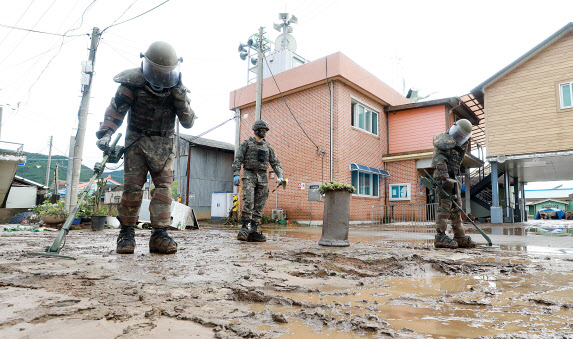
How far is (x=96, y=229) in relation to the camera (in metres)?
7.87

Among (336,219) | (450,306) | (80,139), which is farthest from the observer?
(80,139)

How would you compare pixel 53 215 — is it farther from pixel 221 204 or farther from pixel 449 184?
pixel 449 184

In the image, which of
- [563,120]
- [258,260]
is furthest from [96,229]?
[563,120]

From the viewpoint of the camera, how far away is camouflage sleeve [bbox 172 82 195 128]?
3.64m

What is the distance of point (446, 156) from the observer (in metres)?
5.02

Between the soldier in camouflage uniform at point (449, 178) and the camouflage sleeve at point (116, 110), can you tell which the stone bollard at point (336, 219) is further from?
the camouflage sleeve at point (116, 110)

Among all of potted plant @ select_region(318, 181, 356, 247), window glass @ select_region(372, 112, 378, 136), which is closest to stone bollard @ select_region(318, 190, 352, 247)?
potted plant @ select_region(318, 181, 356, 247)

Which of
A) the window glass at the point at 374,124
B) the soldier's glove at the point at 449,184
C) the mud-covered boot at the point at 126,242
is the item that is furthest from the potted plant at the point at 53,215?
the window glass at the point at 374,124

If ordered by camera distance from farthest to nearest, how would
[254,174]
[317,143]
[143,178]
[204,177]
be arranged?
[204,177]
[317,143]
[254,174]
[143,178]

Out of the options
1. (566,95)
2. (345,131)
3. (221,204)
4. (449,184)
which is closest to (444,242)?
(449,184)

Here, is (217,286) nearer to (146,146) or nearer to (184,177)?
(146,146)

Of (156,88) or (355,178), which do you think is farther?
(355,178)

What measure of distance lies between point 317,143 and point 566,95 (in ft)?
28.8

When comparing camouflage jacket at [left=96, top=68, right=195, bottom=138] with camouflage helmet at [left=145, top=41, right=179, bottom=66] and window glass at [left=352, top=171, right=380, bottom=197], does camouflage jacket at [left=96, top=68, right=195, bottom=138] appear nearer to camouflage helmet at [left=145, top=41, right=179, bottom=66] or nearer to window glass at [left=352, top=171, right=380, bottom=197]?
camouflage helmet at [left=145, top=41, right=179, bottom=66]
